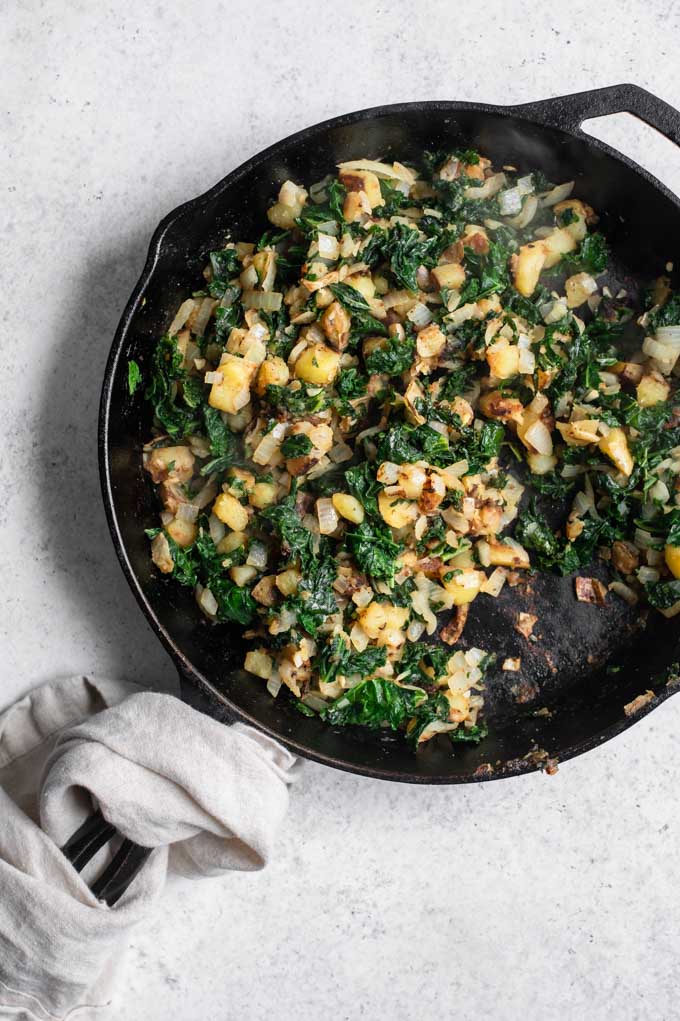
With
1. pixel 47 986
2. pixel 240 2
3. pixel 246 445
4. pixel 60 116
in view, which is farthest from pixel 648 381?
pixel 47 986

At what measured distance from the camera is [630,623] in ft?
11.4

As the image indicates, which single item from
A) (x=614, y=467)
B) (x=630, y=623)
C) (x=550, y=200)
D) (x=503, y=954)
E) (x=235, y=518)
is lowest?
(x=503, y=954)

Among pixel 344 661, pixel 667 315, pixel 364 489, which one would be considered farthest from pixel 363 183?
pixel 344 661

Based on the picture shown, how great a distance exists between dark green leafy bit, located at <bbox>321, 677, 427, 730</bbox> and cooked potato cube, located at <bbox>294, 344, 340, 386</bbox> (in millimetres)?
1063

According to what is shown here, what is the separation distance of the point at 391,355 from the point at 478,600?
3.16ft

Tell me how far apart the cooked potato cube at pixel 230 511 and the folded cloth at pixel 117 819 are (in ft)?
2.05

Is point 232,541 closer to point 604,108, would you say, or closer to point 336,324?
point 336,324

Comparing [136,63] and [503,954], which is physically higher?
[136,63]

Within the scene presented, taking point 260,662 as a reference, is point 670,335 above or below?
above

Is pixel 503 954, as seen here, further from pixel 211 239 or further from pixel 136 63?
pixel 136 63

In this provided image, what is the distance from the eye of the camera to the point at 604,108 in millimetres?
3031

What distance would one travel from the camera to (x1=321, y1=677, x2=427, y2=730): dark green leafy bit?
3256mm

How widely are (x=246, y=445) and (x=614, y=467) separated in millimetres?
1300

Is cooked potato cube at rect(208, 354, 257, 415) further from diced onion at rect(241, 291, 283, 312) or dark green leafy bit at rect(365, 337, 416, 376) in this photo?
dark green leafy bit at rect(365, 337, 416, 376)
